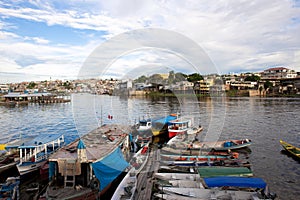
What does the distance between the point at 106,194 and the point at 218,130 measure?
11.7m

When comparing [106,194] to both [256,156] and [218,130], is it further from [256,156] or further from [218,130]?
[218,130]

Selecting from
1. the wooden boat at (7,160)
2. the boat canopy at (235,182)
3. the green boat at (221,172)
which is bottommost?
the wooden boat at (7,160)

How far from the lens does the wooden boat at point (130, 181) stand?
205 inches

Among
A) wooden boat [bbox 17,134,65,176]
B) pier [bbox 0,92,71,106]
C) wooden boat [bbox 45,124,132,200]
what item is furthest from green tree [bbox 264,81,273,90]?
wooden boat [bbox 45,124,132,200]

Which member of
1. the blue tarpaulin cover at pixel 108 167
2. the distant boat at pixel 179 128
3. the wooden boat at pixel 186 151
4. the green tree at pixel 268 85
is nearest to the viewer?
the blue tarpaulin cover at pixel 108 167

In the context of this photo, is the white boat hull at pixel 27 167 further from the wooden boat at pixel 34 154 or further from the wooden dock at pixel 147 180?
the wooden dock at pixel 147 180

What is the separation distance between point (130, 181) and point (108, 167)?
Result: 2.38 feet

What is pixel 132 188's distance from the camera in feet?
17.9

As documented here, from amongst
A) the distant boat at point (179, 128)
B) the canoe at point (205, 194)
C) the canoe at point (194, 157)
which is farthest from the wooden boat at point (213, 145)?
the canoe at point (205, 194)

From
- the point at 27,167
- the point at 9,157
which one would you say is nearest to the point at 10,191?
the point at 27,167

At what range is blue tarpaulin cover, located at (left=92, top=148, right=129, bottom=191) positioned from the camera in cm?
561

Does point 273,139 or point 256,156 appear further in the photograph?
point 273,139

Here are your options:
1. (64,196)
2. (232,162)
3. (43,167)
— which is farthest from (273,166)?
(43,167)

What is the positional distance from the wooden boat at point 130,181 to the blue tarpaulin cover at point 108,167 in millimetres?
356
